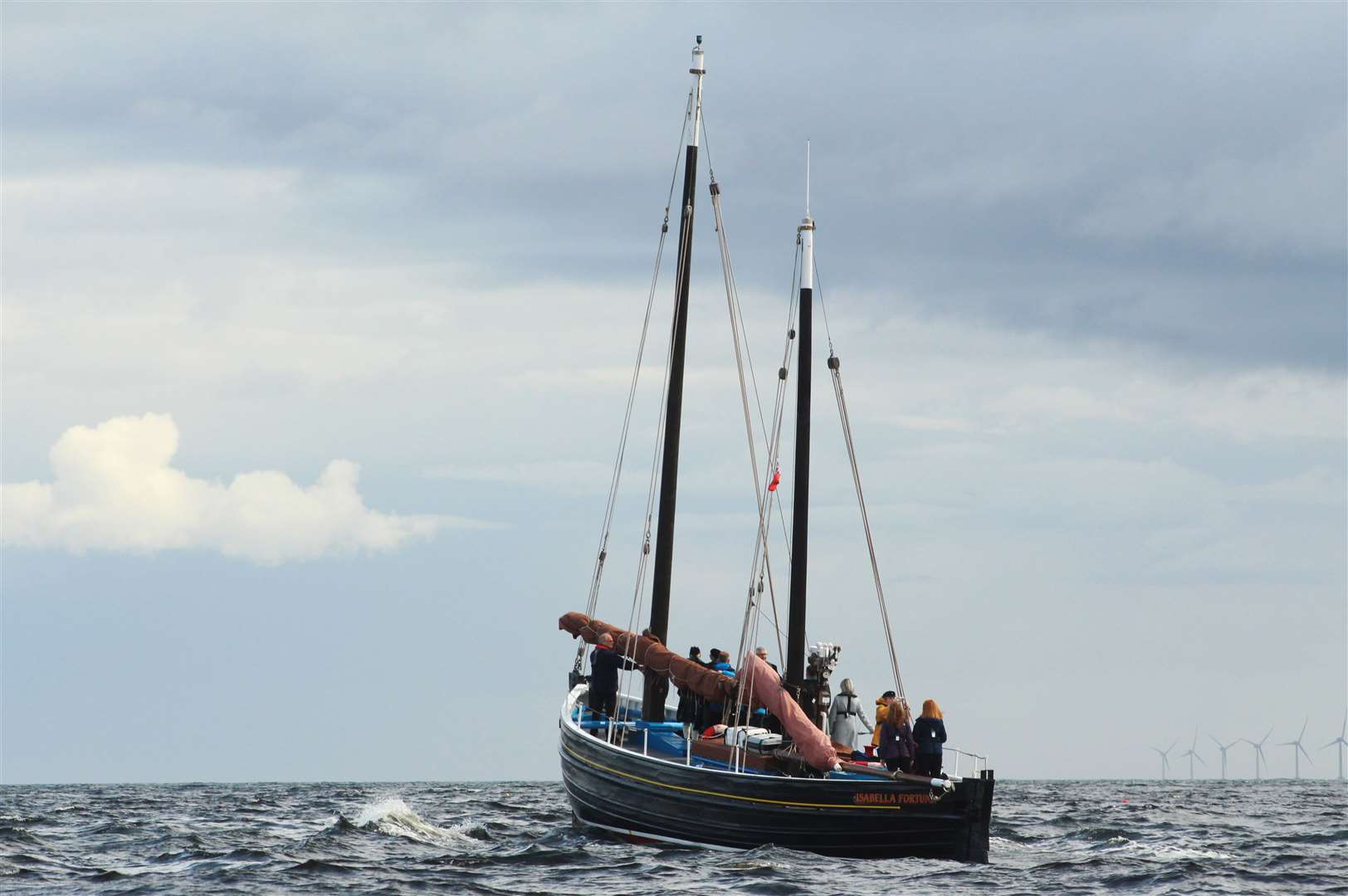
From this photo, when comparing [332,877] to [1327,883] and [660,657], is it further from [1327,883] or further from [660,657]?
[1327,883]

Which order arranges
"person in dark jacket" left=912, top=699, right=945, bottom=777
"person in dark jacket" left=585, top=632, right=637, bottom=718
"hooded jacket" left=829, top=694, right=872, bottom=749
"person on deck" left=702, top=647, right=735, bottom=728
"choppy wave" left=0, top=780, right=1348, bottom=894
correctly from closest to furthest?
"choppy wave" left=0, top=780, right=1348, bottom=894 < "person in dark jacket" left=912, top=699, right=945, bottom=777 < "hooded jacket" left=829, top=694, right=872, bottom=749 < "person on deck" left=702, top=647, right=735, bottom=728 < "person in dark jacket" left=585, top=632, right=637, bottom=718

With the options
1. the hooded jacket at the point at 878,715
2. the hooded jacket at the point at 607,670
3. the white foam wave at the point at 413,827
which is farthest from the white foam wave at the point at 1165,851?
the white foam wave at the point at 413,827

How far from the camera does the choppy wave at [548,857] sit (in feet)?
88.5

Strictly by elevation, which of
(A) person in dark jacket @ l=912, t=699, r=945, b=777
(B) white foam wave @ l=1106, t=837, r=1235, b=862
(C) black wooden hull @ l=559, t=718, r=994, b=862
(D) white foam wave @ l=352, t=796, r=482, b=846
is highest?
(A) person in dark jacket @ l=912, t=699, r=945, b=777

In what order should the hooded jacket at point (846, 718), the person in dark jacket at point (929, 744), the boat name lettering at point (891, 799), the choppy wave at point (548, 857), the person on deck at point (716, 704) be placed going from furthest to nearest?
1. the person on deck at point (716, 704)
2. the hooded jacket at point (846, 718)
3. the person in dark jacket at point (929, 744)
4. the boat name lettering at point (891, 799)
5. the choppy wave at point (548, 857)

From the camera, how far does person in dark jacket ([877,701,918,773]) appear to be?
29.6 m

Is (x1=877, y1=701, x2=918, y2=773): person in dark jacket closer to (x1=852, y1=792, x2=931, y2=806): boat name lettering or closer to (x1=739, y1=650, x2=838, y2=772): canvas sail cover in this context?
(x1=739, y1=650, x2=838, y2=772): canvas sail cover

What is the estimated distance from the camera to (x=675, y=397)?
44375 mm

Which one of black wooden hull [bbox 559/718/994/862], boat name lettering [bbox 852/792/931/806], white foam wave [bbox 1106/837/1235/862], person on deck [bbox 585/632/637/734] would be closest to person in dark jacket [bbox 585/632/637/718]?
person on deck [bbox 585/632/637/734]

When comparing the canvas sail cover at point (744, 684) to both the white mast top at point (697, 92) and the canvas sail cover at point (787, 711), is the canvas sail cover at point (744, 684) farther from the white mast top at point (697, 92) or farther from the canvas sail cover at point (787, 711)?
the white mast top at point (697, 92)

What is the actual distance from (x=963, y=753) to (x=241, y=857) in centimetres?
1505

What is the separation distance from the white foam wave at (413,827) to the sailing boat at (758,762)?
3250mm

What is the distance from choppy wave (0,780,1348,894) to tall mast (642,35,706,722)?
6.55 metres

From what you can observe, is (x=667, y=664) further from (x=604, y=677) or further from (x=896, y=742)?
(x=896, y=742)
